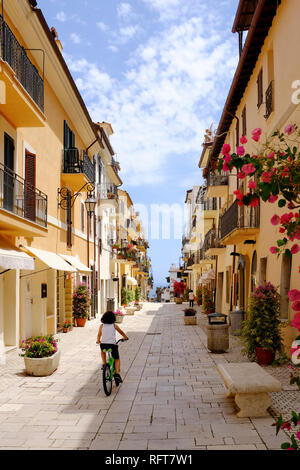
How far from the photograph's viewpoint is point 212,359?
41.0 feet

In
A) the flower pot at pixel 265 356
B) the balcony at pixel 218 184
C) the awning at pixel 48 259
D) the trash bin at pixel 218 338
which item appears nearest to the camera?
the flower pot at pixel 265 356

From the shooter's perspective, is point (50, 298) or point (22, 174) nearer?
point (22, 174)

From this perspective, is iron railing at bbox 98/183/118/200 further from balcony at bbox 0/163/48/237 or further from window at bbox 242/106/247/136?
balcony at bbox 0/163/48/237

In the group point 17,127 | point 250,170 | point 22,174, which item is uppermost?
point 17,127

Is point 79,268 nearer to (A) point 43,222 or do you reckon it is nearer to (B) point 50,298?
(B) point 50,298

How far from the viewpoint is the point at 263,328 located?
10.9 m

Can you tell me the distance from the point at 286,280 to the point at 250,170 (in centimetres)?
949

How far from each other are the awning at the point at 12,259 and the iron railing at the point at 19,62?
4358 millimetres

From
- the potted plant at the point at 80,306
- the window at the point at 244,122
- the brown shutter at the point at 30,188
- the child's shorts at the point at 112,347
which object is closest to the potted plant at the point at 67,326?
the potted plant at the point at 80,306

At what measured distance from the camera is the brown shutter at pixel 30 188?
1351 centimetres

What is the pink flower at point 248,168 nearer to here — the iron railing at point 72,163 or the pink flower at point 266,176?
the pink flower at point 266,176

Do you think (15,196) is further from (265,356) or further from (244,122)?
(244,122)
